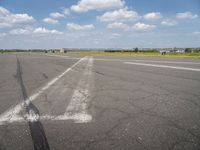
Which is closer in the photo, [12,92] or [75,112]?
[75,112]

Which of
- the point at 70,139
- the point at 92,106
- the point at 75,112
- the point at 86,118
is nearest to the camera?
the point at 70,139

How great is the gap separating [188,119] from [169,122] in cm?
43

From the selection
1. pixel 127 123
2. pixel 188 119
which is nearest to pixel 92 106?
pixel 127 123

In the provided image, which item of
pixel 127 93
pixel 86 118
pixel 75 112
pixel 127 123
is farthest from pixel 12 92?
pixel 127 123

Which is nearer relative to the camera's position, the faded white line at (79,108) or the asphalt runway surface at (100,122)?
the asphalt runway surface at (100,122)

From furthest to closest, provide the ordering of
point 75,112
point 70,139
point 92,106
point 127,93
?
point 127,93 → point 92,106 → point 75,112 → point 70,139

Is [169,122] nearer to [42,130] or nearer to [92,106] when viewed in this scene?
[92,106]

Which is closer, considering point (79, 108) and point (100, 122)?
point (100, 122)

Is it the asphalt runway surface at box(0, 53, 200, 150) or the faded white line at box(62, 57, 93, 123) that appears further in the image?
the faded white line at box(62, 57, 93, 123)

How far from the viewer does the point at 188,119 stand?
3137 millimetres

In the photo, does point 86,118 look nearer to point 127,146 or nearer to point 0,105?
point 127,146

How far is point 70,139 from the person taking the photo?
248 centimetres

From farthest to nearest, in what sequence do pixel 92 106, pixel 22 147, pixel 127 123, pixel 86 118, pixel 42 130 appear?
pixel 92 106 → pixel 86 118 → pixel 127 123 → pixel 42 130 → pixel 22 147

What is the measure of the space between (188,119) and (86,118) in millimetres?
1961
